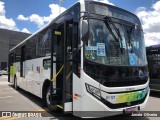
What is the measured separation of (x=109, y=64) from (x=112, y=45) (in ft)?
1.91

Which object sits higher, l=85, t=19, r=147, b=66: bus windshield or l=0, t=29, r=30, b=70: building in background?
l=0, t=29, r=30, b=70: building in background

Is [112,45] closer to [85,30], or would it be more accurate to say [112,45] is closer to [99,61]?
[99,61]

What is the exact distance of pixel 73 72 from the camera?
6.75 meters

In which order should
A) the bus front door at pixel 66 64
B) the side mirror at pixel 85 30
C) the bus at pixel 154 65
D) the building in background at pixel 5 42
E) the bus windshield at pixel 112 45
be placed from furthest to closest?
the building in background at pixel 5 42
the bus at pixel 154 65
the bus front door at pixel 66 64
the bus windshield at pixel 112 45
the side mirror at pixel 85 30

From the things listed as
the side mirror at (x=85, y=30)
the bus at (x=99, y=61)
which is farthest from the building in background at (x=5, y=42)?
the side mirror at (x=85, y=30)

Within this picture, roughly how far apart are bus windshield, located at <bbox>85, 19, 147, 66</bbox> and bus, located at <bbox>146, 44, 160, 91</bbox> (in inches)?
281

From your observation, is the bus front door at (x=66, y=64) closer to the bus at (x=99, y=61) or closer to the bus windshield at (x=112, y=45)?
the bus at (x=99, y=61)

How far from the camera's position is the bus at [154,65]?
46.1 ft

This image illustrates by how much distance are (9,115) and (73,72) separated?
342 centimetres

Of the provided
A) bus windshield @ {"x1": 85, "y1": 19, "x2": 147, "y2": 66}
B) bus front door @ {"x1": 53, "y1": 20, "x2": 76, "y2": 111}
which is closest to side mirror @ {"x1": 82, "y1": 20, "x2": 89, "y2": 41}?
bus windshield @ {"x1": 85, "y1": 19, "x2": 147, "y2": 66}

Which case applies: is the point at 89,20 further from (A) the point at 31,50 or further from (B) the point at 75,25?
(A) the point at 31,50

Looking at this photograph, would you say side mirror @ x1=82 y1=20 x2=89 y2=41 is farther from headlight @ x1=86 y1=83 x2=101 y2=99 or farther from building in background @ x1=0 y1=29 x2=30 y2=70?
building in background @ x1=0 y1=29 x2=30 y2=70

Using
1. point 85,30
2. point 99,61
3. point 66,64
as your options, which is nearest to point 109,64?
point 99,61

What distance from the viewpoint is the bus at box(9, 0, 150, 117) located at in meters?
6.29
